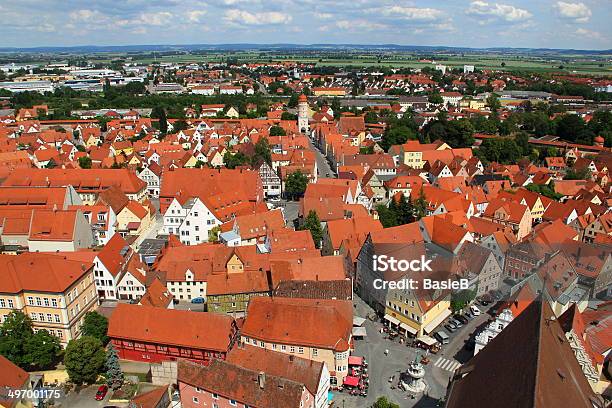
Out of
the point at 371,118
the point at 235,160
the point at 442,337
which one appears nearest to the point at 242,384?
the point at 442,337

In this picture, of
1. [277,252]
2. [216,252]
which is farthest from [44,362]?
[277,252]

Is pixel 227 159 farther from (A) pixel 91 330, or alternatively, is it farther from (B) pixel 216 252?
(A) pixel 91 330

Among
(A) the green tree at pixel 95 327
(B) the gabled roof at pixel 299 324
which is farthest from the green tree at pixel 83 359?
(B) the gabled roof at pixel 299 324

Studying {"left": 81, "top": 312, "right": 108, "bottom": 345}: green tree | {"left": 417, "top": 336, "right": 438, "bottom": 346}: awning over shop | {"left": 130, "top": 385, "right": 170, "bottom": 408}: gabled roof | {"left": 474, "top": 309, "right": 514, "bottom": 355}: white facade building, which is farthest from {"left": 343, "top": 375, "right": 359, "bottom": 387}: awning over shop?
{"left": 81, "top": 312, "right": 108, "bottom": 345}: green tree

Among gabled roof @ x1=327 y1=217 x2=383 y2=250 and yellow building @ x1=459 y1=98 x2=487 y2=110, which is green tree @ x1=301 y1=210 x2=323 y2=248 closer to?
gabled roof @ x1=327 y1=217 x2=383 y2=250

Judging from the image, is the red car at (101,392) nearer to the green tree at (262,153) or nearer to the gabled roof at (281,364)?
the gabled roof at (281,364)

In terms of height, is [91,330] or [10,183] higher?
[10,183]

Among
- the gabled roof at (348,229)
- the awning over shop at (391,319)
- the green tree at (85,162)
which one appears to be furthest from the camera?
the green tree at (85,162)
